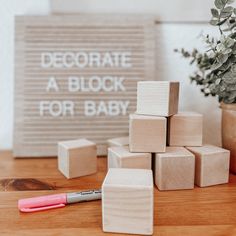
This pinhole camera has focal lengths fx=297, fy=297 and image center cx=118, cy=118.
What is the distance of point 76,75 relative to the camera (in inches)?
27.3

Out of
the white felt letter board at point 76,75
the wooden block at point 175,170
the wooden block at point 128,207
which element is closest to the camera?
the wooden block at point 128,207

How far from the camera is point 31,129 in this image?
688mm

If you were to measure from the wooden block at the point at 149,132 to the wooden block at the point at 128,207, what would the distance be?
0.45 ft

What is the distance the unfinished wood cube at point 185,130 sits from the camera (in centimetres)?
54

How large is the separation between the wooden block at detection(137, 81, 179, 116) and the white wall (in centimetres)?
22

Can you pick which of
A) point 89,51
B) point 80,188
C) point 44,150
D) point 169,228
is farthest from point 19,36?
point 169,228

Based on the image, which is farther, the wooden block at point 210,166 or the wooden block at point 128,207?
the wooden block at point 210,166

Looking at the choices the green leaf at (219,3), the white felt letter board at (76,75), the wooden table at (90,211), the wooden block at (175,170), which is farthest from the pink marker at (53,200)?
the green leaf at (219,3)

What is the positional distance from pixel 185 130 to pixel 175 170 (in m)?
0.08

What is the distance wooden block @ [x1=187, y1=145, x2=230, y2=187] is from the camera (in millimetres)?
504

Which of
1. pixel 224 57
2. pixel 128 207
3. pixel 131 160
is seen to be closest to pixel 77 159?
pixel 131 160

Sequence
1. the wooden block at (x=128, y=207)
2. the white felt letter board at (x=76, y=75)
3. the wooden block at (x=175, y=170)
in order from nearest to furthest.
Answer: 1. the wooden block at (x=128, y=207)
2. the wooden block at (x=175, y=170)
3. the white felt letter board at (x=76, y=75)

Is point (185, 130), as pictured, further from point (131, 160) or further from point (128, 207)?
point (128, 207)

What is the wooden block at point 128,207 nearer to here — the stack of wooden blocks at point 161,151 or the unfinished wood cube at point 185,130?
the stack of wooden blocks at point 161,151
